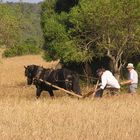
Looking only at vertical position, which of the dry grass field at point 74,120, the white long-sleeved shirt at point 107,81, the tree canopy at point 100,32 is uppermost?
the tree canopy at point 100,32

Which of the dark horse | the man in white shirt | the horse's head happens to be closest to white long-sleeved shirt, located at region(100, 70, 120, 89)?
the man in white shirt

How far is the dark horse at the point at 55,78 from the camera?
61.3 feet

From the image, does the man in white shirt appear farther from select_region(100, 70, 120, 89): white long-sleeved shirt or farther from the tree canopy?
the tree canopy

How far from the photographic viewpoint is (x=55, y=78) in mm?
18875

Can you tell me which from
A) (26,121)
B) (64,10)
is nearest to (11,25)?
(64,10)

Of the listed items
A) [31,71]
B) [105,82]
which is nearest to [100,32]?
[31,71]

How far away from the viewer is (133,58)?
90.9 feet

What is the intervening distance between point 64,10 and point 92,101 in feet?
45.6

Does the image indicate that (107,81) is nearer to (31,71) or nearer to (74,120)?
(31,71)

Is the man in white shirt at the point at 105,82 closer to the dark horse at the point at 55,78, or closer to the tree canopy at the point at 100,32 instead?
the dark horse at the point at 55,78

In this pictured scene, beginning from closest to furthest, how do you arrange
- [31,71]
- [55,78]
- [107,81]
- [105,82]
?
[105,82] < [107,81] < [55,78] < [31,71]

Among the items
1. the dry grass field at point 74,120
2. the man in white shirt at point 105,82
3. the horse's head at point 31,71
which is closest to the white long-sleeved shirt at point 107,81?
the man in white shirt at point 105,82

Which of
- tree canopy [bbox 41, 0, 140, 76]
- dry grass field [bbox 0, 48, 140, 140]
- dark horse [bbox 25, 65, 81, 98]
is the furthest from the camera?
tree canopy [bbox 41, 0, 140, 76]

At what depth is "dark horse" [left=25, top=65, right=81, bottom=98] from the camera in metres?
18.7
